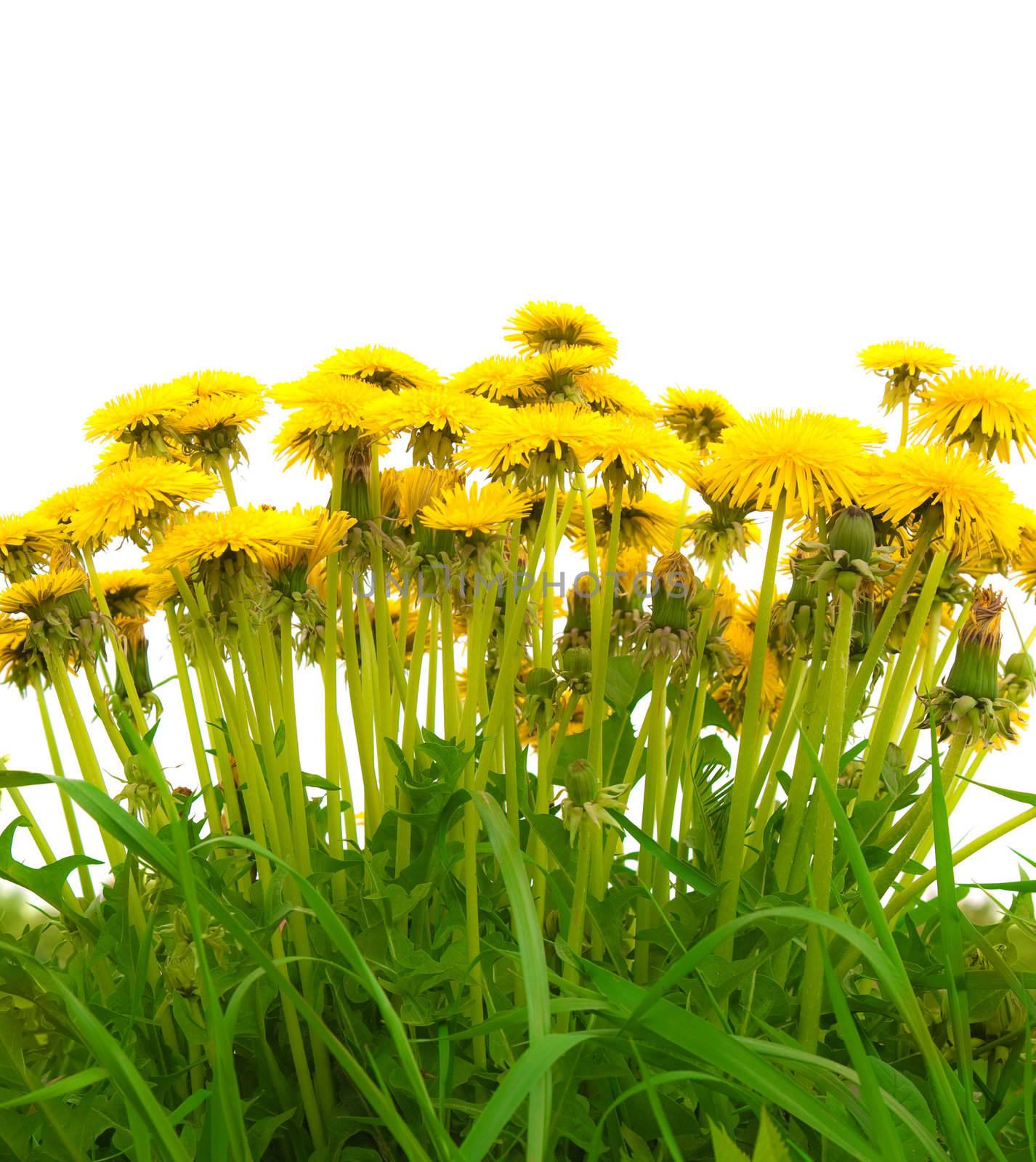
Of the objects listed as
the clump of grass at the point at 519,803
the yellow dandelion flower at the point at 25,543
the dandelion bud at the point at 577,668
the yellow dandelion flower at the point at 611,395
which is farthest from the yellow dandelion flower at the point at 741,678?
the yellow dandelion flower at the point at 25,543

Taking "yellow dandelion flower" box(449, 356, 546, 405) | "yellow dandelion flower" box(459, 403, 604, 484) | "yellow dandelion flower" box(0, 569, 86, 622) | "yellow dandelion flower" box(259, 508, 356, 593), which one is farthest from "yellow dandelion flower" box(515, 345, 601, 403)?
"yellow dandelion flower" box(0, 569, 86, 622)

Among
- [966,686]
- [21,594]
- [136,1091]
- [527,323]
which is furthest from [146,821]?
[966,686]

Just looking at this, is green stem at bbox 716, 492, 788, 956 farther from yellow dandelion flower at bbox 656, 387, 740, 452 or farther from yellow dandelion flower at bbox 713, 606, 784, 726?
yellow dandelion flower at bbox 656, 387, 740, 452

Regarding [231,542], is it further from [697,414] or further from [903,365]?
[903,365]

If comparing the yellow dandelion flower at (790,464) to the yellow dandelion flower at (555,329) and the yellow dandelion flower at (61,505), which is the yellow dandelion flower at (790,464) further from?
the yellow dandelion flower at (61,505)

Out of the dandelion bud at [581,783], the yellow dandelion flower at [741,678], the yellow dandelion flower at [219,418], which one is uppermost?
the yellow dandelion flower at [219,418]

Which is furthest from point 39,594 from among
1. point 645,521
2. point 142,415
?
point 645,521
